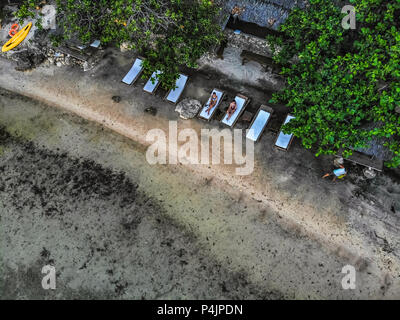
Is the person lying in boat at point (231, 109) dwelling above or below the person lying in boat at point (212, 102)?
below

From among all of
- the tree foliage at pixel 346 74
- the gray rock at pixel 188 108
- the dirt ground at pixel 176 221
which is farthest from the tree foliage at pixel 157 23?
the tree foliage at pixel 346 74

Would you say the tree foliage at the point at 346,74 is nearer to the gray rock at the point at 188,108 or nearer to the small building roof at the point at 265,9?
the small building roof at the point at 265,9

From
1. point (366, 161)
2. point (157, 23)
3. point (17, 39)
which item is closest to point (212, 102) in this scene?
point (157, 23)

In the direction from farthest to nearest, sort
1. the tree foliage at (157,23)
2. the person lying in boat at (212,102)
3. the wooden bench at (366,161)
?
the person lying in boat at (212,102) < the wooden bench at (366,161) < the tree foliage at (157,23)

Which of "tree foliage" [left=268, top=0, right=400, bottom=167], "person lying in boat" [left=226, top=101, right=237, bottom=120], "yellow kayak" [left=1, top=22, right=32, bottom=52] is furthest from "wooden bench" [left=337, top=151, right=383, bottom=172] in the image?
"yellow kayak" [left=1, top=22, right=32, bottom=52]

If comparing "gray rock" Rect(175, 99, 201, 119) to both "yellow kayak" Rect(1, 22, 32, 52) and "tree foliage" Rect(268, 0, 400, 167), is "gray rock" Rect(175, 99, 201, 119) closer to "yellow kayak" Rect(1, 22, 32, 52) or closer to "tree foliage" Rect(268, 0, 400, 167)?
"tree foliage" Rect(268, 0, 400, 167)
